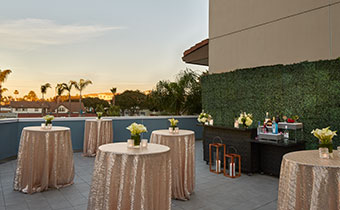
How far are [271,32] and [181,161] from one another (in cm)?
481

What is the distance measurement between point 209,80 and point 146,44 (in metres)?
6.55

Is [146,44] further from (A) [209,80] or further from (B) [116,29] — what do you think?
(A) [209,80]

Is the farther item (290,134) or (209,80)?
(209,80)

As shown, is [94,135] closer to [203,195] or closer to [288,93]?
[203,195]

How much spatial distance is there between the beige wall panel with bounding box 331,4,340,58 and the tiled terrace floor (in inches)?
124

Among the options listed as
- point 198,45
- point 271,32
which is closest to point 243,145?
point 271,32

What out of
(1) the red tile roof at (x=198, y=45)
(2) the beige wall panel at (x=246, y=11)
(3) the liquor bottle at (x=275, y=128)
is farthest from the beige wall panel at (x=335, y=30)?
(1) the red tile roof at (x=198, y=45)

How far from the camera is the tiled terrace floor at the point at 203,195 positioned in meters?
3.33

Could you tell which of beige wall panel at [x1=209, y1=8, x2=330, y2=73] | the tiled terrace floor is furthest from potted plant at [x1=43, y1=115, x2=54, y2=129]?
beige wall panel at [x1=209, y1=8, x2=330, y2=73]

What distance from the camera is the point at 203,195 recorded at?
3822 mm

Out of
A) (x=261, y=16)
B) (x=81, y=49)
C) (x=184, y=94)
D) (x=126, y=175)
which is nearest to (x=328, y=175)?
(x=126, y=175)

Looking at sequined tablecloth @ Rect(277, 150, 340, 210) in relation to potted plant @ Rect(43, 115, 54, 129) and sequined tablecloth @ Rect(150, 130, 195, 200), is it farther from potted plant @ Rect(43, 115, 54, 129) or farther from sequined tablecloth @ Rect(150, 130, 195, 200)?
potted plant @ Rect(43, 115, 54, 129)

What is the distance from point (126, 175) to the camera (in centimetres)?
232

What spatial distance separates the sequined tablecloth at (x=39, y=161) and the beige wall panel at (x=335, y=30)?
5.96 metres
